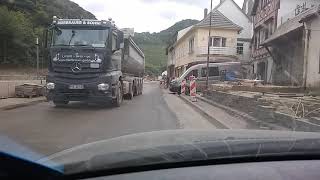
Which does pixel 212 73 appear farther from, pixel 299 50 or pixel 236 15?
pixel 236 15

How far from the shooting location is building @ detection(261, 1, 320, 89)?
982 inches

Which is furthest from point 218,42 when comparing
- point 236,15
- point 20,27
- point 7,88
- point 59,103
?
point 59,103

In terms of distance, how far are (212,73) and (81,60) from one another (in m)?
24.5

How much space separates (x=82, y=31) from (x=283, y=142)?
19.2 m

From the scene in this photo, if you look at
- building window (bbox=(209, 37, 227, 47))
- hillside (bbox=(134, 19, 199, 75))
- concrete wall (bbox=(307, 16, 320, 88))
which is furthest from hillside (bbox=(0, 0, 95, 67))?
hillside (bbox=(134, 19, 199, 75))

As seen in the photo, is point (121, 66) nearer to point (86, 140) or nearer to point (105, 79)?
point (105, 79)

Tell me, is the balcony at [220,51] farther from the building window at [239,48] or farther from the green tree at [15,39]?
the green tree at [15,39]

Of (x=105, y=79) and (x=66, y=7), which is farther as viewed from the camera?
(x=66, y=7)

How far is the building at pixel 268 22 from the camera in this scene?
37031 millimetres

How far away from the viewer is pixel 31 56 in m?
59.9

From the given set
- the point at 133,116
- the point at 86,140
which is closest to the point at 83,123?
the point at 133,116

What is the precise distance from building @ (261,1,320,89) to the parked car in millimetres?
7718

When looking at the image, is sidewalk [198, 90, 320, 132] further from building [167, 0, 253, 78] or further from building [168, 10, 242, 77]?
building [168, 10, 242, 77]

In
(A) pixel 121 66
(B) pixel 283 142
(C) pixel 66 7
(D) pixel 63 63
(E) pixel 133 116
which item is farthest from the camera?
(C) pixel 66 7
